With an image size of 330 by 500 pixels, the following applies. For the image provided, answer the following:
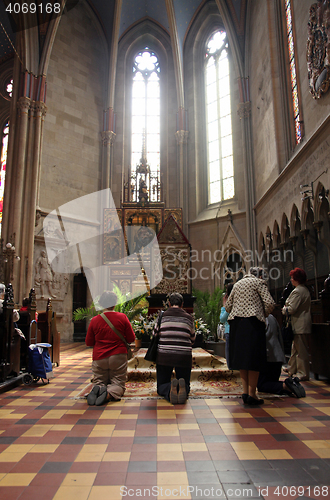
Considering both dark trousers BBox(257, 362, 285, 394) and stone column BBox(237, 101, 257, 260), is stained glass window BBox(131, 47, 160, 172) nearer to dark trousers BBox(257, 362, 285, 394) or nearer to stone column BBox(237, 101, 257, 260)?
stone column BBox(237, 101, 257, 260)

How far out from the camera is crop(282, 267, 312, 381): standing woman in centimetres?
479

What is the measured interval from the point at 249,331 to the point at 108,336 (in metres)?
1.59

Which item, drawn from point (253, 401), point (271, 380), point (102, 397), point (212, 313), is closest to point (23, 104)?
point (212, 313)

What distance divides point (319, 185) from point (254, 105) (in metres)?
7.00

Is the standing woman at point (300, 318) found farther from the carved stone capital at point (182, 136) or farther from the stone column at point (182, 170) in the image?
the carved stone capital at point (182, 136)

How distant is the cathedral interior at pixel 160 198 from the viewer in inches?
92.3

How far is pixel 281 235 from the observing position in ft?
31.3

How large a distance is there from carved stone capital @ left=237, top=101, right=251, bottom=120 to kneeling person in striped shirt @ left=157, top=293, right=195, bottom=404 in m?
11.1

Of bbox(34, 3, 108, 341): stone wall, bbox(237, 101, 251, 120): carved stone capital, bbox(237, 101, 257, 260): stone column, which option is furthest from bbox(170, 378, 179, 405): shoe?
bbox(237, 101, 251, 120): carved stone capital

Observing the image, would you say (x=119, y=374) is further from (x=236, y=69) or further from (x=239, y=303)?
(x=236, y=69)

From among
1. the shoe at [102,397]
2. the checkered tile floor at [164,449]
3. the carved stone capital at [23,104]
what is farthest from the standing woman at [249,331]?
the carved stone capital at [23,104]

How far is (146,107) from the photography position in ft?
55.8

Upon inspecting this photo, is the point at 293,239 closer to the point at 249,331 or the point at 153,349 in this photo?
the point at 249,331

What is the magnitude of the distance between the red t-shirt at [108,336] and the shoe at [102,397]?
0.35 meters
